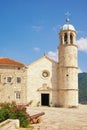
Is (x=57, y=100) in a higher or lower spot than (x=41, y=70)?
lower

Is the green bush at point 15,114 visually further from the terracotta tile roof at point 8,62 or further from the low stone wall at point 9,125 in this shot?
the terracotta tile roof at point 8,62

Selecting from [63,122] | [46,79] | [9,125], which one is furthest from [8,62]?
[9,125]

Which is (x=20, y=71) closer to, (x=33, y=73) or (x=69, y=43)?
(x=33, y=73)

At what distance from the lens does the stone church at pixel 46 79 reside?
3866 cm

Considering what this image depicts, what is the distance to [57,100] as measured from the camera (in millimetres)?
39812

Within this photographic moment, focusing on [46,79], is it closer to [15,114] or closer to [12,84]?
[12,84]

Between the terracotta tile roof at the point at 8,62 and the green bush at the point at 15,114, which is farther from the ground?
the terracotta tile roof at the point at 8,62

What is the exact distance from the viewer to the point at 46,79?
4016 cm

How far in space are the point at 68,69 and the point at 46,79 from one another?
3877mm

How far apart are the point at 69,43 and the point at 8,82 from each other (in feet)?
35.6

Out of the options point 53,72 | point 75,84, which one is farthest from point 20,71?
point 75,84

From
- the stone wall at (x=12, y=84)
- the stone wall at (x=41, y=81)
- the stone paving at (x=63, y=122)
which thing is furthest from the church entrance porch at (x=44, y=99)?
the stone paving at (x=63, y=122)

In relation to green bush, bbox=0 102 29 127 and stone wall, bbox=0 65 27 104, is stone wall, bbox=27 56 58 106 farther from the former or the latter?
green bush, bbox=0 102 29 127

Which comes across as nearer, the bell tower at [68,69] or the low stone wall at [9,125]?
the low stone wall at [9,125]
